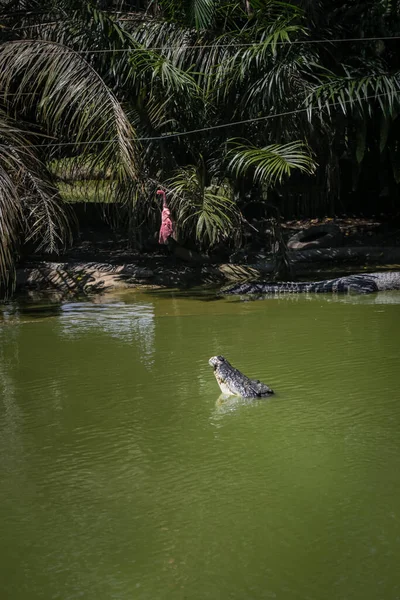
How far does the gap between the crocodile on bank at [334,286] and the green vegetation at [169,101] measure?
84 cm

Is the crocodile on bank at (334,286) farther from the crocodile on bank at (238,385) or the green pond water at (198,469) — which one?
the crocodile on bank at (238,385)

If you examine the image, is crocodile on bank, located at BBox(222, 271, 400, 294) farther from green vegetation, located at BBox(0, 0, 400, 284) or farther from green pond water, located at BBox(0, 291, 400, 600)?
green pond water, located at BBox(0, 291, 400, 600)

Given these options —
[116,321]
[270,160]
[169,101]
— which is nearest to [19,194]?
[116,321]

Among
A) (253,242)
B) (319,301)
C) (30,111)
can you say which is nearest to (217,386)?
(319,301)

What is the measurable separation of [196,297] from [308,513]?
6.87 metres

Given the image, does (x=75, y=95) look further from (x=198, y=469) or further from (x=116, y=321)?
(x=198, y=469)

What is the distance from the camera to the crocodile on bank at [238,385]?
5.45 metres

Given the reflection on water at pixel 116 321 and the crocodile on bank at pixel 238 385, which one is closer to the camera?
the crocodile on bank at pixel 238 385

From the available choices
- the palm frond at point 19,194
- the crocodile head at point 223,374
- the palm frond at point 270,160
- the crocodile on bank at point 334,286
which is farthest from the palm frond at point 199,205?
the crocodile head at point 223,374

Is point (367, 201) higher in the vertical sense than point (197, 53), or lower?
lower

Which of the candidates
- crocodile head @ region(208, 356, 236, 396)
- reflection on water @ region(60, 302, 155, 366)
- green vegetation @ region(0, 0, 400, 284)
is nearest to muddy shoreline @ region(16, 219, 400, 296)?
green vegetation @ region(0, 0, 400, 284)

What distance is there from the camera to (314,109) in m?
10.5

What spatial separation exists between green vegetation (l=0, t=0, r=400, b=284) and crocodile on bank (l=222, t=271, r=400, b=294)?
845mm

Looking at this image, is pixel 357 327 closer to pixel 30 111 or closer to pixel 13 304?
pixel 13 304
